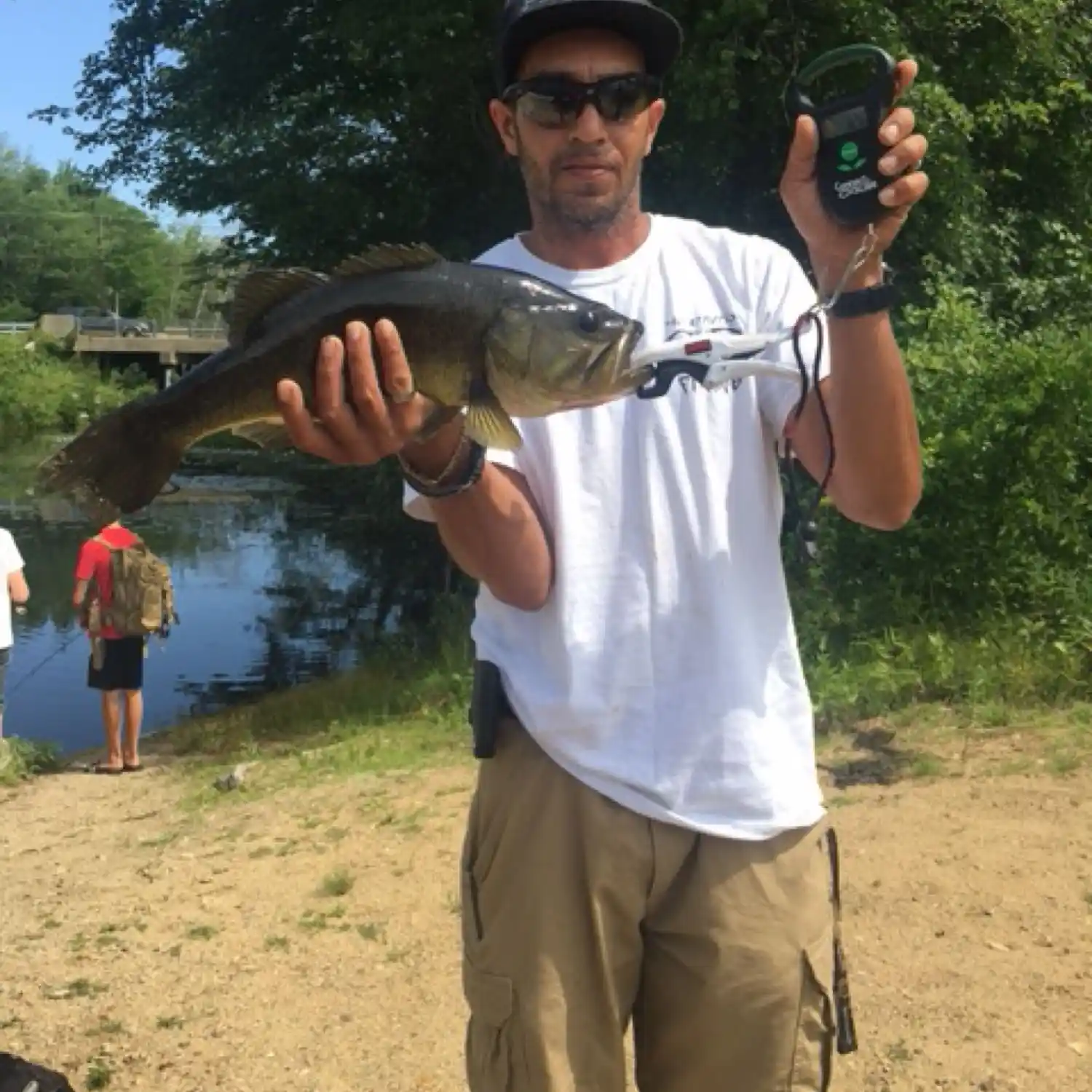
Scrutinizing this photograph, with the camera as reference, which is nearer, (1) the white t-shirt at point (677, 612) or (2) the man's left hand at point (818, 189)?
(2) the man's left hand at point (818, 189)

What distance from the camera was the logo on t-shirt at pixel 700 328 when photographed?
7.38 feet

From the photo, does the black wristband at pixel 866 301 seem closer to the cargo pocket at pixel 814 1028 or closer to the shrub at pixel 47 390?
the cargo pocket at pixel 814 1028

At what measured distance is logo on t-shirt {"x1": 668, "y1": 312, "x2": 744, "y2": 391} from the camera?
2.25m

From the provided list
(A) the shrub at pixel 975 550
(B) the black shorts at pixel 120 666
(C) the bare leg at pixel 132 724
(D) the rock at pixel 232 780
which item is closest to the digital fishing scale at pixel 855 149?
(A) the shrub at pixel 975 550

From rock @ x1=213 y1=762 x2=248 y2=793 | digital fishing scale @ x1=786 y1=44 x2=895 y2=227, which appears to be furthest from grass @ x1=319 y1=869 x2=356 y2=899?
digital fishing scale @ x1=786 y1=44 x2=895 y2=227

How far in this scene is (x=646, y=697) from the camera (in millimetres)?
2236

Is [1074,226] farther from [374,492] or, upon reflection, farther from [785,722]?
[785,722]

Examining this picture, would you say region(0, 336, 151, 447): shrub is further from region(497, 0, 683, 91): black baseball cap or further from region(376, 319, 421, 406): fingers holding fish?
region(376, 319, 421, 406): fingers holding fish

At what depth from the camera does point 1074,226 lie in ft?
41.9

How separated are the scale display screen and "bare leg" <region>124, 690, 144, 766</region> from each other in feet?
30.6

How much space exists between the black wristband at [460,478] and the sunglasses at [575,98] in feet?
2.03

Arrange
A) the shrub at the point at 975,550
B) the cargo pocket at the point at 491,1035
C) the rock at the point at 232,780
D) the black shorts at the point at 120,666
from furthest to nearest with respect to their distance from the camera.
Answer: the black shorts at the point at 120,666
the rock at the point at 232,780
the shrub at the point at 975,550
the cargo pocket at the point at 491,1035

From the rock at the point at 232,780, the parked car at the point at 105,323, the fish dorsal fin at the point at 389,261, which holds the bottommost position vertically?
the rock at the point at 232,780

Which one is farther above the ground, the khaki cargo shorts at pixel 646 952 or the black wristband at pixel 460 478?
the black wristband at pixel 460 478
